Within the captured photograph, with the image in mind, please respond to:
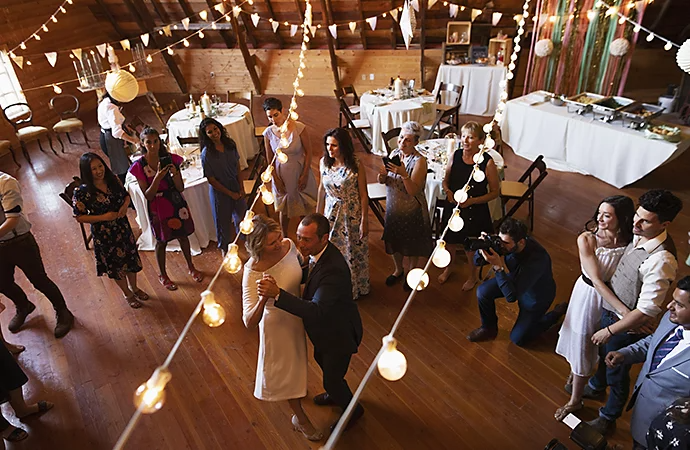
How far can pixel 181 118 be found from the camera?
5.87 metres

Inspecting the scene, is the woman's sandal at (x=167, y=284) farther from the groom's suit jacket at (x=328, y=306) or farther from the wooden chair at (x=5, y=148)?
the wooden chair at (x=5, y=148)

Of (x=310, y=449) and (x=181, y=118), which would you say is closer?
(x=310, y=449)

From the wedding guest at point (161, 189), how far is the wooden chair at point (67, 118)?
4.54 m

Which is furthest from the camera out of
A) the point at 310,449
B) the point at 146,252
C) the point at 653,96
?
the point at 653,96

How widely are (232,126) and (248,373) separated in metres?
3.68

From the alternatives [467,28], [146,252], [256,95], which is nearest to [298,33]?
[256,95]

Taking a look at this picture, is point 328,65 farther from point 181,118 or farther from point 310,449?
point 310,449

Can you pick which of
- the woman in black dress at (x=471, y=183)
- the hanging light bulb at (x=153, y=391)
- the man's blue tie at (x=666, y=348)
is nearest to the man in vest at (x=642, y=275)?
the man's blue tie at (x=666, y=348)

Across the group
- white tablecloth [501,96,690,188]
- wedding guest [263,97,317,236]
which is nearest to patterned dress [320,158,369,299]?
wedding guest [263,97,317,236]

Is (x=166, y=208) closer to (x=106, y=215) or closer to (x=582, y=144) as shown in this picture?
(x=106, y=215)

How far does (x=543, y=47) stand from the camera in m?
6.43

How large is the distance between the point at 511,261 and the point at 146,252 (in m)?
3.51

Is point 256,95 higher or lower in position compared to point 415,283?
lower

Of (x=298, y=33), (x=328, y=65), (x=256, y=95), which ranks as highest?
(x=298, y=33)
